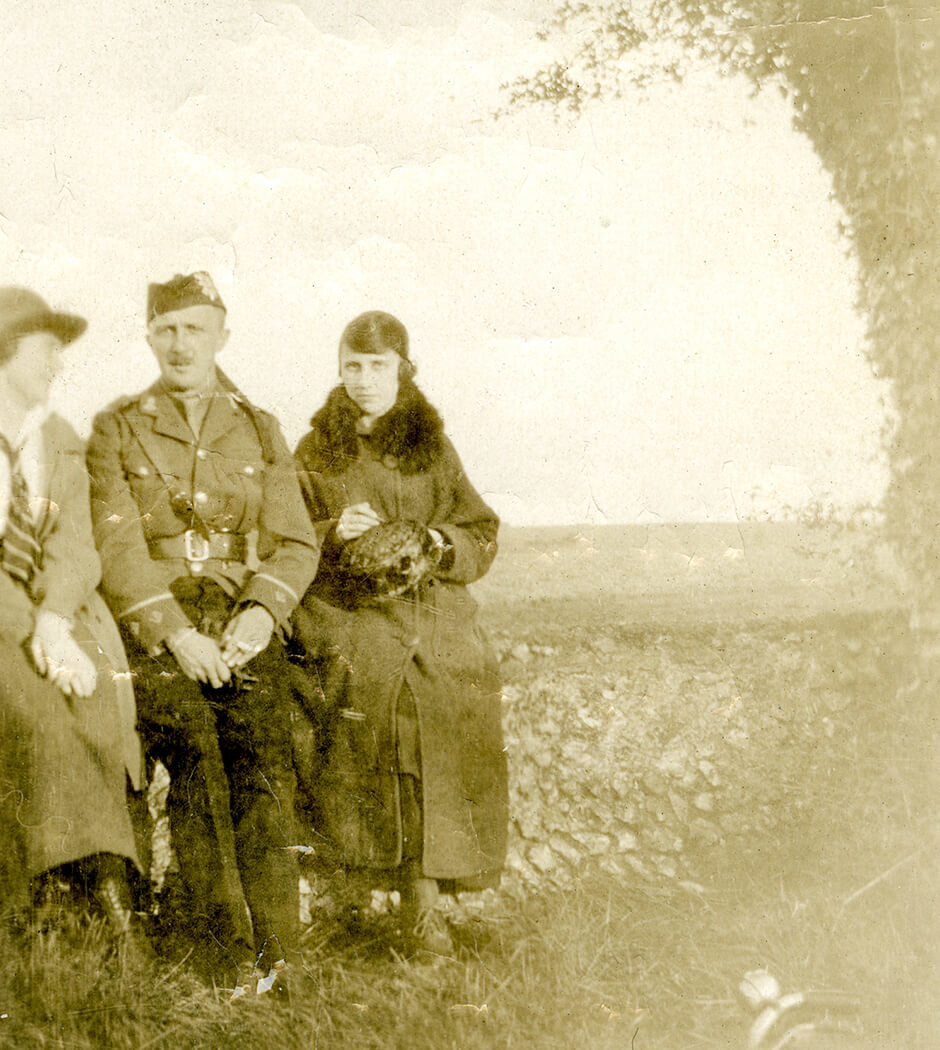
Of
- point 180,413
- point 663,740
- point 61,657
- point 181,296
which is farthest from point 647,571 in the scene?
point 61,657

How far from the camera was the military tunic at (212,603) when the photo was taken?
97.7 inches

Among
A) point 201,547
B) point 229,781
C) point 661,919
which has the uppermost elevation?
point 201,547

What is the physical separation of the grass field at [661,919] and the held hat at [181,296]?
3.58 feet

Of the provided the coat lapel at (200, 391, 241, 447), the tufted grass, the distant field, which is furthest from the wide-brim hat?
the tufted grass

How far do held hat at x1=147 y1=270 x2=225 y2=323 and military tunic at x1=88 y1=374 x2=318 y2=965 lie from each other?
0.23 m

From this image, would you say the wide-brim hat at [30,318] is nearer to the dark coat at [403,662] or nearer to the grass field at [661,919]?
the dark coat at [403,662]

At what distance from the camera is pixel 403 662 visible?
2.49 meters

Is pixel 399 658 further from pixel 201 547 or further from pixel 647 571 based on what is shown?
pixel 647 571

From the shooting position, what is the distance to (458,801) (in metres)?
2.49

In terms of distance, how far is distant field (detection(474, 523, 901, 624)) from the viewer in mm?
2553

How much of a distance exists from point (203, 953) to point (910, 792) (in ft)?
6.78

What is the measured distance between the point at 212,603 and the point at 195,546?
165 mm

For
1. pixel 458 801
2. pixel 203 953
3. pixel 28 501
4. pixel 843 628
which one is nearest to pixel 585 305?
pixel 843 628

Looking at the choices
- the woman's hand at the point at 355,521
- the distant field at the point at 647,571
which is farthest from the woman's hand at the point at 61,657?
the distant field at the point at 647,571
